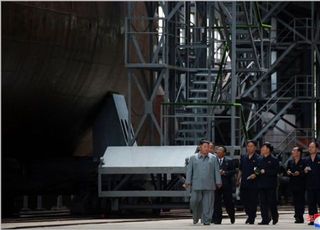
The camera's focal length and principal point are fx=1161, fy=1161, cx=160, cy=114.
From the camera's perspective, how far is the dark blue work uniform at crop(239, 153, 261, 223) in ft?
71.4

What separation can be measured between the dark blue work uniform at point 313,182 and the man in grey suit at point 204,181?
1717 mm

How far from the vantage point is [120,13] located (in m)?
29.3

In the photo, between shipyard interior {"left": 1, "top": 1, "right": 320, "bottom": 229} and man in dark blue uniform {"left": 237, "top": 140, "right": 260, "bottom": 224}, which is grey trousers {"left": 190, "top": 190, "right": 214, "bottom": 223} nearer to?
man in dark blue uniform {"left": 237, "top": 140, "right": 260, "bottom": 224}

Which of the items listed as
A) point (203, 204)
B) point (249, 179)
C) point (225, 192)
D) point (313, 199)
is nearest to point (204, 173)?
point (203, 204)

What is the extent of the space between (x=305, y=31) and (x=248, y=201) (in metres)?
22.3

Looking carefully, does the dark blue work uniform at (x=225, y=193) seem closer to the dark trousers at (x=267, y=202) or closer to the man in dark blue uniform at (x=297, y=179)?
the dark trousers at (x=267, y=202)

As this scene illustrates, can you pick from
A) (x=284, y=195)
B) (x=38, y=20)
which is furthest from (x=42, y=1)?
(x=284, y=195)

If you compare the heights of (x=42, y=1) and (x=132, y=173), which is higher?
(x=42, y=1)

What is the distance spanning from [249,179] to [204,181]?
0.96 metres

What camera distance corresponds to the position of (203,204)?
21.4m

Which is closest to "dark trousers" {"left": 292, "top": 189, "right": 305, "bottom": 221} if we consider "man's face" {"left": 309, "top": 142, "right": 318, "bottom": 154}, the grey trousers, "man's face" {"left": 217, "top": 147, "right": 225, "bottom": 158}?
"man's face" {"left": 309, "top": 142, "right": 318, "bottom": 154}

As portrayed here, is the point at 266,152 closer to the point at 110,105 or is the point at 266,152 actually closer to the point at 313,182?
the point at 313,182

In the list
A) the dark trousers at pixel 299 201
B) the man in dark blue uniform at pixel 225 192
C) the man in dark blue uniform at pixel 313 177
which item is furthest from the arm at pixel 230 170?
the man in dark blue uniform at pixel 313 177

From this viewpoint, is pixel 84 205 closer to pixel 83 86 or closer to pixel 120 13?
pixel 83 86
